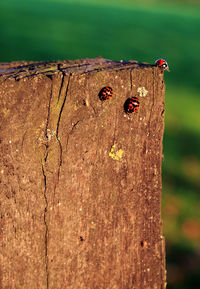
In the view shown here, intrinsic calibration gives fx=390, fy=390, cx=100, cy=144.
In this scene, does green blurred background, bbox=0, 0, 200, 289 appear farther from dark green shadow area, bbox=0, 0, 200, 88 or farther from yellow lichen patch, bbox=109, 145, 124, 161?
yellow lichen patch, bbox=109, 145, 124, 161

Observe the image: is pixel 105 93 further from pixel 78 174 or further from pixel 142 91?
pixel 78 174

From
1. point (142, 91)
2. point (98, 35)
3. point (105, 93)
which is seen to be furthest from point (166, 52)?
point (105, 93)

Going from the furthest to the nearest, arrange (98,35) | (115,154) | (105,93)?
(98,35)
(115,154)
(105,93)

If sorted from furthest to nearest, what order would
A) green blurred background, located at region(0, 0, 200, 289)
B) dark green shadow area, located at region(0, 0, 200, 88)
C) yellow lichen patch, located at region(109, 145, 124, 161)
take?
dark green shadow area, located at region(0, 0, 200, 88) < green blurred background, located at region(0, 0, 200, 289) < yellow lichen patch, located at region(109, 145, 124, 161)

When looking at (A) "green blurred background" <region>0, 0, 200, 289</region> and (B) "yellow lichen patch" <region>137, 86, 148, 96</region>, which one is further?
(A) "green blurred background" <region>0, 0, 200, 289</region>

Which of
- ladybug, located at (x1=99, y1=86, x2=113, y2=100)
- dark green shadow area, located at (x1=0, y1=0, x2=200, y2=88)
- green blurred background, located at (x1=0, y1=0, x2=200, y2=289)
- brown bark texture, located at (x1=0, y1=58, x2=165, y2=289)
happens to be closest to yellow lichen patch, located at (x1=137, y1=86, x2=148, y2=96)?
brown bark texture, located at (x1=0, y1=58, x2=165, y2=289)

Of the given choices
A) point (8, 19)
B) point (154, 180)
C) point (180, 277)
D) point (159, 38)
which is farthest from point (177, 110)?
point (8, 19)
